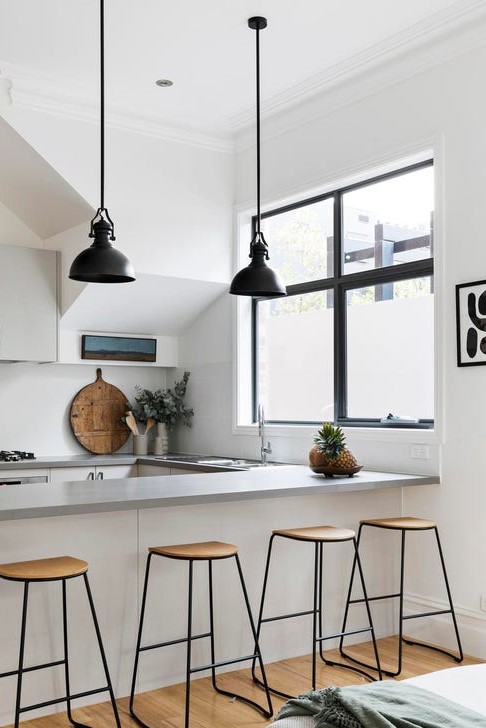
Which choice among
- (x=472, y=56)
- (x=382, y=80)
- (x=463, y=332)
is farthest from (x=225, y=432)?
(x=472, y=56)

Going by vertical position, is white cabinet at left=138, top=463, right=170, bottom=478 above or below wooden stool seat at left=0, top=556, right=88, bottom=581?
above

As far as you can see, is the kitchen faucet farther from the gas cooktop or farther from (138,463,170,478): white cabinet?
the gas cooktop

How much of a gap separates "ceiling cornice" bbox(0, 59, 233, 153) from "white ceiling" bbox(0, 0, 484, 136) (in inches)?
0.7

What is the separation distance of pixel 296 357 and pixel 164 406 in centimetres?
126

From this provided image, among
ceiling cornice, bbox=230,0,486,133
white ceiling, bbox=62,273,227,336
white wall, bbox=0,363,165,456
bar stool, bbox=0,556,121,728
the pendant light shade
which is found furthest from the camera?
white wall, bbox=0,363,165,456

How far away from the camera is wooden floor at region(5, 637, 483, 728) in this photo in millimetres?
3146

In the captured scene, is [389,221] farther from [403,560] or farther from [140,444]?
[140,444]

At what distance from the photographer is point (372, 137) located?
4691 mm

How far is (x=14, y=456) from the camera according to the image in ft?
17.1

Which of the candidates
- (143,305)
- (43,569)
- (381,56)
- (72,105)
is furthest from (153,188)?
(43,569)

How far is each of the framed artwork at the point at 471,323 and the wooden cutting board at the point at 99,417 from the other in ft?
9.62

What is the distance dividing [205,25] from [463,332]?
2083 mm

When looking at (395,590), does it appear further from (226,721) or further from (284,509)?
(226,721)

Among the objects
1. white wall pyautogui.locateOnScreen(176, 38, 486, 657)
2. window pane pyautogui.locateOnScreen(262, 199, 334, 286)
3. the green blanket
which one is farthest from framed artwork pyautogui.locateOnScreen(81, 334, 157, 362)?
the green blanket
